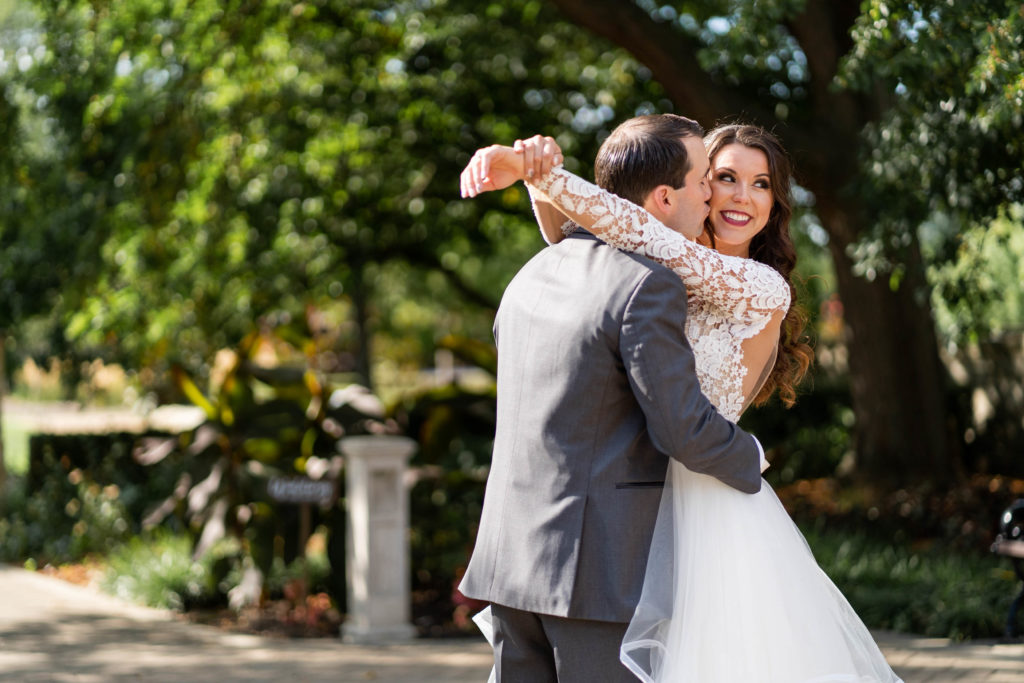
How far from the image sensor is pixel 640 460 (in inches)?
101

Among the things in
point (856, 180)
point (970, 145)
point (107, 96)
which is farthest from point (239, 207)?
point (970, 145)

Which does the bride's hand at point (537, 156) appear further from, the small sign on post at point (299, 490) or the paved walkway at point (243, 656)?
the small sign on post at point (299, 490)

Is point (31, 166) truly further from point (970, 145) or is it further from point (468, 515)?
point (970, 145)

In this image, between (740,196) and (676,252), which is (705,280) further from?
(740,196)

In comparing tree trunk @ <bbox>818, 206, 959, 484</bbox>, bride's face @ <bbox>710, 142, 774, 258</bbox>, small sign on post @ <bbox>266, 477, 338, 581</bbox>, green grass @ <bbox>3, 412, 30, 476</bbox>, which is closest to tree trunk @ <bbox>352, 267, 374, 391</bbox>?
green grass @ <bbox>3, 412, 30, 476</bbox>

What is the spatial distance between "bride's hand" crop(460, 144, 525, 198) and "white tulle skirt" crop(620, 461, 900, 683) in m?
0.76

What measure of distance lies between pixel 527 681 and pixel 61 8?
7.97m

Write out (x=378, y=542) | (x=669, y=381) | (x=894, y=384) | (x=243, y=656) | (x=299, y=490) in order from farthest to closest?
(x=894, y=384) → (x=299, y=490) → (x=378, y=542) → (x=243, y=656) → (x=669, y=381)

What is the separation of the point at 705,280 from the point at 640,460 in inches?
17.1

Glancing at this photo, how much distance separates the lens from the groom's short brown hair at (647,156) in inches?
104

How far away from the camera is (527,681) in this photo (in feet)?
8.76

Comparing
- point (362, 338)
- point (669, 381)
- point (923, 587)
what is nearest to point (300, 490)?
point (923, 587)

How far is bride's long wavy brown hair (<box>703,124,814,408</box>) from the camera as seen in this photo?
305 cm

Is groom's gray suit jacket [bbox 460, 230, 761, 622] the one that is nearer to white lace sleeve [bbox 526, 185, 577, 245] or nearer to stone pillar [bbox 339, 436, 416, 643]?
white lace sleeve [bbox 526, 185, 577, 245]
